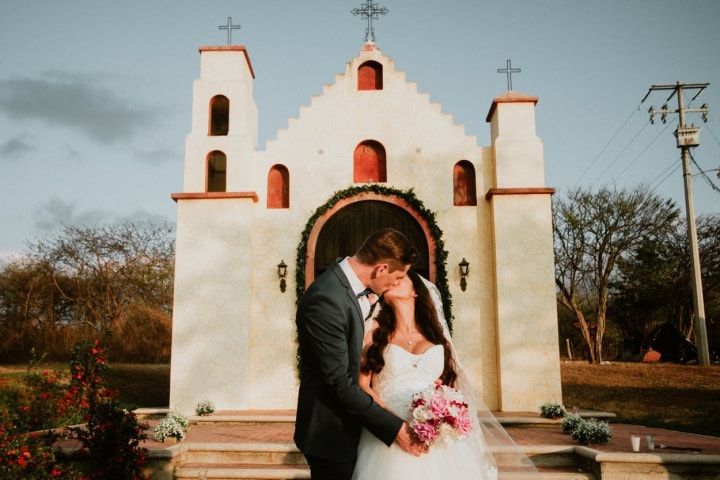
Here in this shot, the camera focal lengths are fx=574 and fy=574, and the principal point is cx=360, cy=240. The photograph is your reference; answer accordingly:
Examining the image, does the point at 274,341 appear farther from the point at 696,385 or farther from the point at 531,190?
the point at 696,385

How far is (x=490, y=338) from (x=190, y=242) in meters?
6.32

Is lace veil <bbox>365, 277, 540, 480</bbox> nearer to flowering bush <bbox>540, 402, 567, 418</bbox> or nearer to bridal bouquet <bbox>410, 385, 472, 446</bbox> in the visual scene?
bridal bouquet <bbox>410, 385, 472, 446</bbox>

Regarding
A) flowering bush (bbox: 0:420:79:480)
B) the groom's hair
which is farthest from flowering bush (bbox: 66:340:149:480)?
the groom's hair

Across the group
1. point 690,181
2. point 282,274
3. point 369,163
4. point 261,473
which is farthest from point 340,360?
point 690,181

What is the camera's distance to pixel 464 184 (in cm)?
1212

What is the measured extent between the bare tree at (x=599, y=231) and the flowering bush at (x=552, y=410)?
502 inches

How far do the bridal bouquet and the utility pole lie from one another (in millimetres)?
16723

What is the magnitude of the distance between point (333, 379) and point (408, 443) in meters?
0.87

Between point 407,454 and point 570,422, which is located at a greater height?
point 407,454

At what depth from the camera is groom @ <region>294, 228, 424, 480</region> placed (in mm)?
3107

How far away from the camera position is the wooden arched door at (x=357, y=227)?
11820 mm

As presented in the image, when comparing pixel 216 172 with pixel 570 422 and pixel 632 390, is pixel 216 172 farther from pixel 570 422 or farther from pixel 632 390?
pixel 632 390

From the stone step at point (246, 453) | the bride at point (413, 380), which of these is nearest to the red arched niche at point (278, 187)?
the stone step at point (246, 453)

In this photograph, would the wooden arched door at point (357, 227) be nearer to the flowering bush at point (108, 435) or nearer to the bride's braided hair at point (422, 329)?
the flowering bush at point (108, 435)
